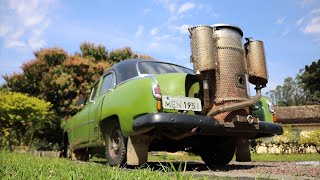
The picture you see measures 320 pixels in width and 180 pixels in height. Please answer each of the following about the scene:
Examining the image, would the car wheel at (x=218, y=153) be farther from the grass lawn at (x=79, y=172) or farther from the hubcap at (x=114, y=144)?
the grass lawn at (x=79, y=172)

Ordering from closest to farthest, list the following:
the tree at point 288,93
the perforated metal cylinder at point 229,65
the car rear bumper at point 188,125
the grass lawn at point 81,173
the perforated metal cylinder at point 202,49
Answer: the grass lawn at point 81,173, the car rear bumper at point 188,125, the perforated metal cylinder at point 202,49, the perforated metal cylinder at point 229,65, the tree at point 288,93

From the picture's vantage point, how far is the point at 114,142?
5449 millimetres

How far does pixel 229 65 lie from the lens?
16.0ft

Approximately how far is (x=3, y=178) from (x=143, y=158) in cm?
241

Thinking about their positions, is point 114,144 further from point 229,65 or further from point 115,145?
point 229,65

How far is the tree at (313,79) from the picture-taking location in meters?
43.4

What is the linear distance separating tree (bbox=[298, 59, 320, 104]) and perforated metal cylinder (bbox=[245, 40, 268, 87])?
135ft

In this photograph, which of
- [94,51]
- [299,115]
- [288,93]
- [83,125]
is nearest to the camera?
[83,125]

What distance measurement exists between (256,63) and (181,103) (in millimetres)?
1539

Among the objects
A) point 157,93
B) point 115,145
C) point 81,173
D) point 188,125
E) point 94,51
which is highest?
point 94,51

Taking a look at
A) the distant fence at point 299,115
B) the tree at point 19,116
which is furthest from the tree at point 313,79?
the tree at point 19,116

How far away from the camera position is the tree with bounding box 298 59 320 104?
1708 inches

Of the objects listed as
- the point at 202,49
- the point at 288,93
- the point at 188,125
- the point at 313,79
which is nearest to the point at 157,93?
the point at 188,125

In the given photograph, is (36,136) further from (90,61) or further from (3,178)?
(3,178)
